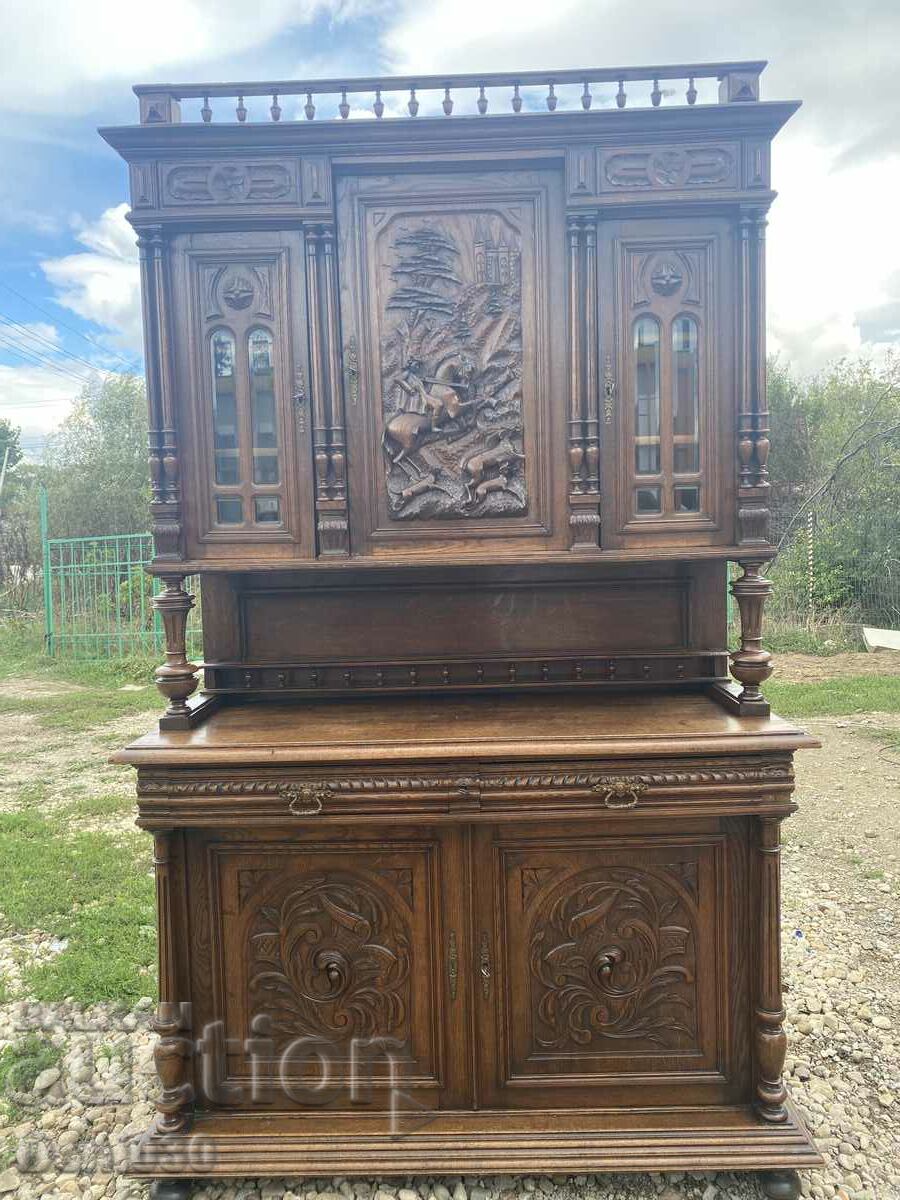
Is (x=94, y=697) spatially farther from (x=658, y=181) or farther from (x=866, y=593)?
(x=866, y=593)

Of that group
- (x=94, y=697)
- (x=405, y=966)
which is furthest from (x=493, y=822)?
(x=94, y=697)

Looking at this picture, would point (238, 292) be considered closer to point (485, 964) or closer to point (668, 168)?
point (668, 168)

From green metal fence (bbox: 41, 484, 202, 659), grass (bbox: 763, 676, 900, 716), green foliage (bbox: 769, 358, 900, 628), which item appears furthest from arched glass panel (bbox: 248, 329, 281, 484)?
green foliage (bbox: 769, 358, 900, 628)

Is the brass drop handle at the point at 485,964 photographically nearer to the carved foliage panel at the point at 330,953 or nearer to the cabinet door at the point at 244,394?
the carved foliage panel at the point at 330,953

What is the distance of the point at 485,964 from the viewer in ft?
6.58

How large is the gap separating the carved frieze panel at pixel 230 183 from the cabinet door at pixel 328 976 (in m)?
1.70

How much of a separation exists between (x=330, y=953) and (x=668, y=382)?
1.80m

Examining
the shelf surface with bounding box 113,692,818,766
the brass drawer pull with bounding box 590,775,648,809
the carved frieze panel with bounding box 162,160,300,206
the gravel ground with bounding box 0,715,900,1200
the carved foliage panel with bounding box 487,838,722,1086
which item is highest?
the carved frieze panel with bounding box 162,160,300,206

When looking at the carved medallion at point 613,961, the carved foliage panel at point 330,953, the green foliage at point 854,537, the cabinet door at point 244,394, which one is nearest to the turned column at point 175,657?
the cabinet door at point 244,394

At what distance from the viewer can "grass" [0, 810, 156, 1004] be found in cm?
275

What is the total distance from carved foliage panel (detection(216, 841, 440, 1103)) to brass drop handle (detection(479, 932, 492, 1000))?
0.13m

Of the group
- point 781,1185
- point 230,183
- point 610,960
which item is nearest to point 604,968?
point 610,960

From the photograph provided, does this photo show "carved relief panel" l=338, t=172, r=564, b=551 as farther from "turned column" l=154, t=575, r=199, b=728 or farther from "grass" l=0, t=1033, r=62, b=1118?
"grass" l=0, t=1033, r=62, b=1118

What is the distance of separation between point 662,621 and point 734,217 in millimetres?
1165
